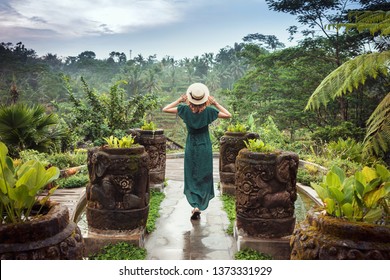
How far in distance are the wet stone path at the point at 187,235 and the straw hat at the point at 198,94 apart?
1432 mm

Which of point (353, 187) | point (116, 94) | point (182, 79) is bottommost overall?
point (353, 187)

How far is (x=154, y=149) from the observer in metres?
5.89

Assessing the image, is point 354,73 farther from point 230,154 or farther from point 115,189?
point 115,189

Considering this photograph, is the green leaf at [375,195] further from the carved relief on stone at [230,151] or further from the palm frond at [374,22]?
the palm frond at [374,22]

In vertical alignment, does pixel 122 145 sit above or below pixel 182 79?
below

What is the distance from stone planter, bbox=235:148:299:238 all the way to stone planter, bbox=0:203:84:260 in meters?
2.03

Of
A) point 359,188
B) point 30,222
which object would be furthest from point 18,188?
point 359,188

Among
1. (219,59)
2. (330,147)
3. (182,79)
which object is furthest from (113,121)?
(182,79)

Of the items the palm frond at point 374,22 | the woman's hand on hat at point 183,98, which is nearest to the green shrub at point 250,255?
the woman's hand on hat at point 183,98

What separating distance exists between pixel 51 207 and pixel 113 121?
7.04 meters

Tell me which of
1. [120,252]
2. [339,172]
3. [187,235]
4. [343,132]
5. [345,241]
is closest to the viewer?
[345,241]

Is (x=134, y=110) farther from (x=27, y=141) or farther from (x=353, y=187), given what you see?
(x=353, y=187)

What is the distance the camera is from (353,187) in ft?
5.57

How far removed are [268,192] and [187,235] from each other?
1.07 meters
